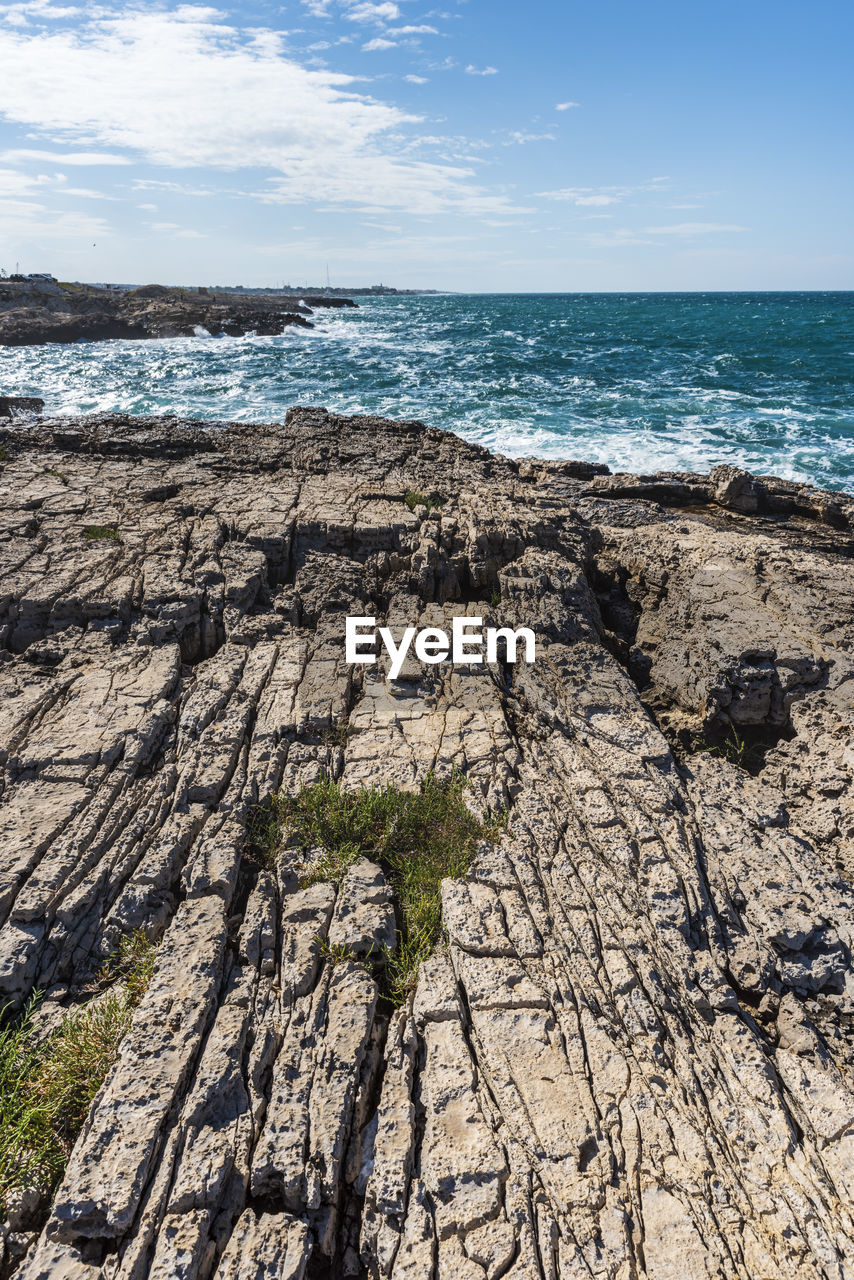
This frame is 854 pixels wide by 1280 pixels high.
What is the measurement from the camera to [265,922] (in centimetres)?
448

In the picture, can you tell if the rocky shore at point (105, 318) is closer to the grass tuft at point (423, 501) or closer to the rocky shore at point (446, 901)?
the grass tuft at point (423, 501)

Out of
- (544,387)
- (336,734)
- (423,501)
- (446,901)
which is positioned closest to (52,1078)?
(446,901)

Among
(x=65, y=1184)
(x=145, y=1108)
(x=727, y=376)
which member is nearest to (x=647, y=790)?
(x=145, y=1108)

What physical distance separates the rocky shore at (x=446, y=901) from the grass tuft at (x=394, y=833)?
0.34 feet

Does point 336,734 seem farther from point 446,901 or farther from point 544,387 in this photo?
point 544,387

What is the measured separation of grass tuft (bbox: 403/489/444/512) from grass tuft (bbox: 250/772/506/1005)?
4.93 metres

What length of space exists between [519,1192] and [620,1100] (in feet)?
2.25

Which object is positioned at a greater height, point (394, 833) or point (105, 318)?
point (105, 318)

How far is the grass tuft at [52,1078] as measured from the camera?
3465mm

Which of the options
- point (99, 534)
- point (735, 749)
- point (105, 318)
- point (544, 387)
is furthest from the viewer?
point (105, 318)

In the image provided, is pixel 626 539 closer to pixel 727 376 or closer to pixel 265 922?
pixel 265 922

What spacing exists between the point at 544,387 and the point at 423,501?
66.9 ft

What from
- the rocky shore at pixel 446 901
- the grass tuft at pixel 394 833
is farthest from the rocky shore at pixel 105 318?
the grass tuft at pixel 394 833

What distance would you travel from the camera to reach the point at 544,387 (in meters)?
27.7
